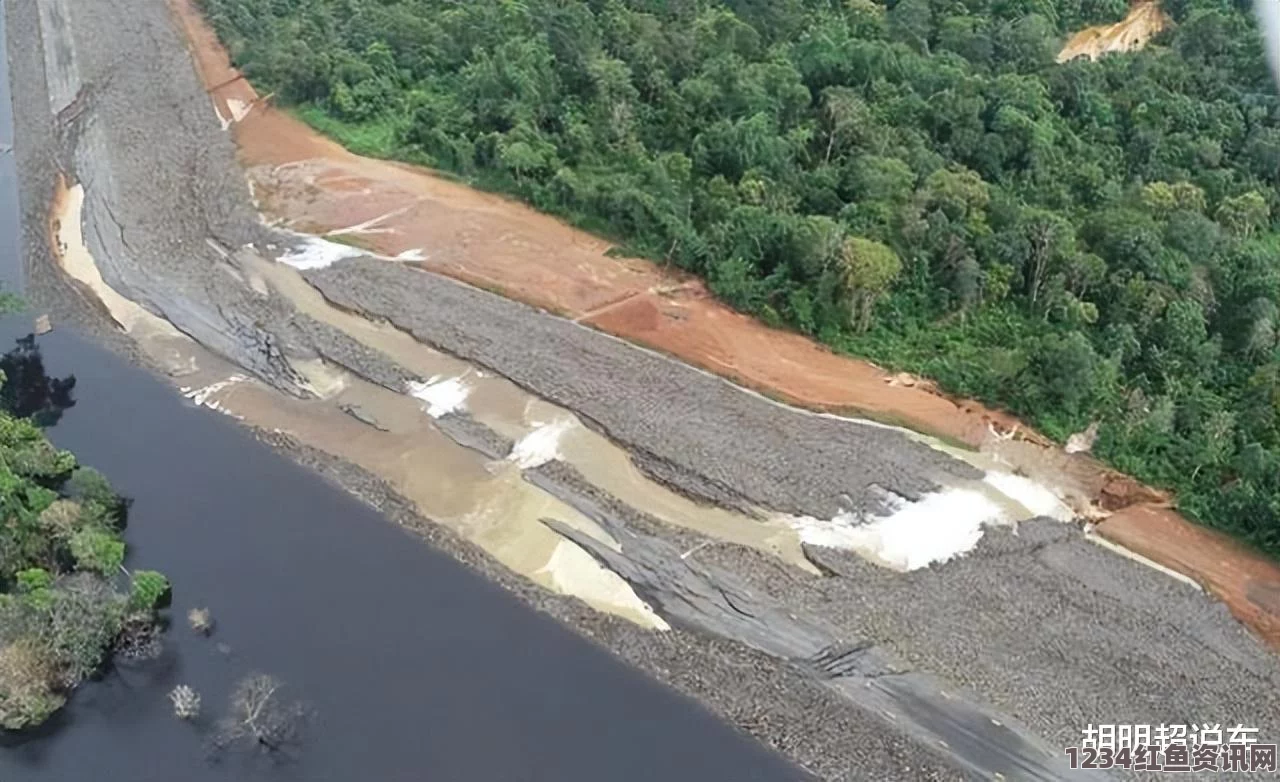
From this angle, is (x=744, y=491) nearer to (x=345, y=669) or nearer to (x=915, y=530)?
(x=915, y=530)

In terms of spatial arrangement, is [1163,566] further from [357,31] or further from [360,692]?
[357,31]

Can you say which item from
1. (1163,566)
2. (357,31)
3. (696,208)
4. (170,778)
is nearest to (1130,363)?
(1163,566)

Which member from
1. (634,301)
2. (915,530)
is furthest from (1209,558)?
(634,301)

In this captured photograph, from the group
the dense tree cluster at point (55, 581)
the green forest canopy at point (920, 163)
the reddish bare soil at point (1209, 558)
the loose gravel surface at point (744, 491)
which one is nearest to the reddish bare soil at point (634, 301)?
the reddish bare soil at point (1209, 558)

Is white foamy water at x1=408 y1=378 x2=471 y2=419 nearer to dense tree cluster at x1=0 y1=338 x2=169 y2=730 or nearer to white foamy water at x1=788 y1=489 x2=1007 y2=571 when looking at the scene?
dense tree cluster at x1=0 y1=338 x2=169 y2=730

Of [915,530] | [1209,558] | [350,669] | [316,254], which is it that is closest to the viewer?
[350,669]

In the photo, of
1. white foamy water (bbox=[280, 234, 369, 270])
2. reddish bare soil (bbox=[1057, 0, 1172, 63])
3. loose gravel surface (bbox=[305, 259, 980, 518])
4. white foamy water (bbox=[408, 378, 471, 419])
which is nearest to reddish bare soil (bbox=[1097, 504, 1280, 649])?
loose gravel surface (bbox=[305, 259, 980, 518])
